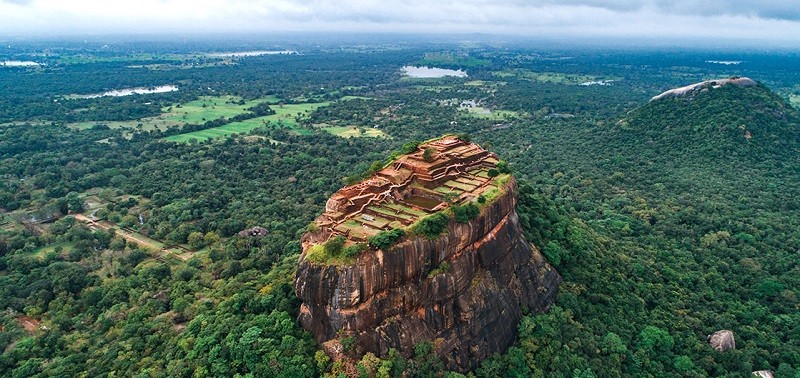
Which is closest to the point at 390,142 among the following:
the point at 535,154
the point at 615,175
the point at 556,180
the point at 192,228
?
the point at 535,154

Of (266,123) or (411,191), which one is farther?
(266,123)

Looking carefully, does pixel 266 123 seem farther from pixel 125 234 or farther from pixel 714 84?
pixel 714 84

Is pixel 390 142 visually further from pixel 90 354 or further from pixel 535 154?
pixel 90 354

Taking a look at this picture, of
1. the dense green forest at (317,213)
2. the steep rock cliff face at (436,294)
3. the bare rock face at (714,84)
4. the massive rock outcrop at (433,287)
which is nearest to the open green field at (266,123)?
the dense green forest at (317,213)

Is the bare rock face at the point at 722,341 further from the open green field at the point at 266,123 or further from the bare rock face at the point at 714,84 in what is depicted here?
the open green field at the point at 266,123

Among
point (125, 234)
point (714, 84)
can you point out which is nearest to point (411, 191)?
point (125, 234)
